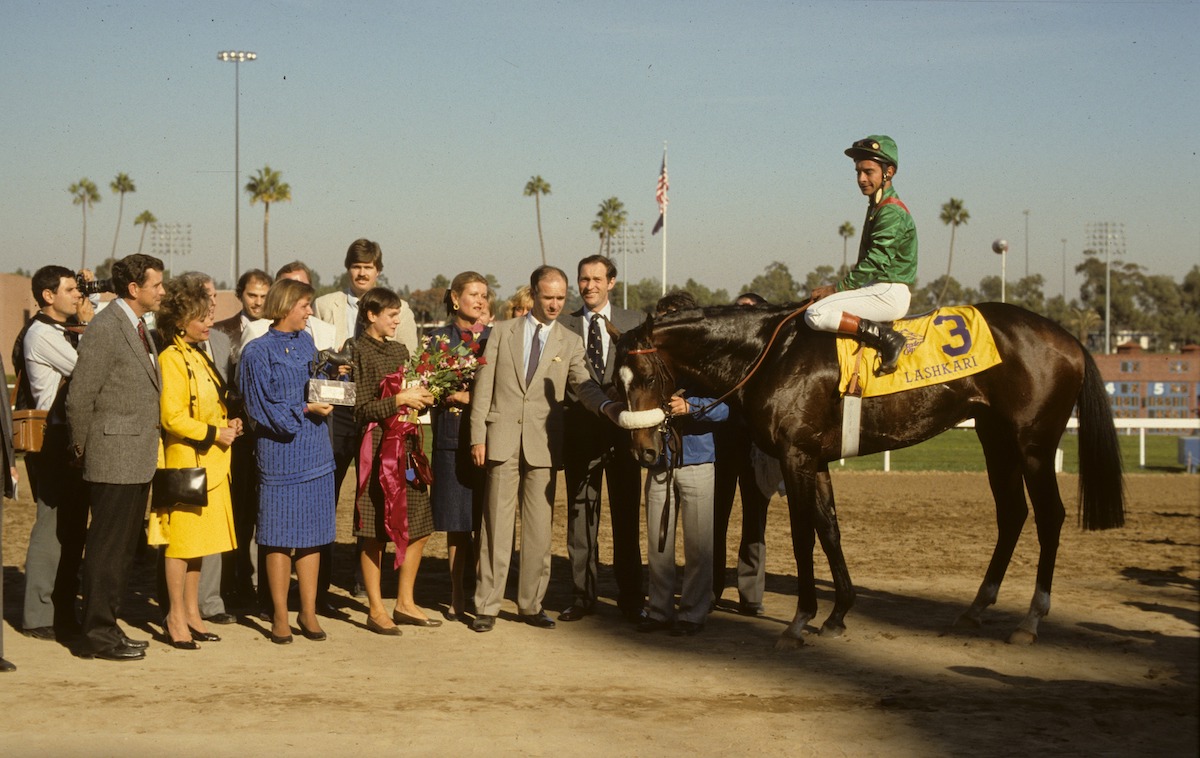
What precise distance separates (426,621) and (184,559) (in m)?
1.38

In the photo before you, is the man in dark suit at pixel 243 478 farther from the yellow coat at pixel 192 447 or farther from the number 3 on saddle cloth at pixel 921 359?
the number 3 on saddle cloth at pixel 921 359

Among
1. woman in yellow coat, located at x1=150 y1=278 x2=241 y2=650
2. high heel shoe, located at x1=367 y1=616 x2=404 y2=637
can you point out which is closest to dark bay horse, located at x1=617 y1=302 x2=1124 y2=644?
high heel shoe, located at x1=367 y1=616 x2=404 y2=637

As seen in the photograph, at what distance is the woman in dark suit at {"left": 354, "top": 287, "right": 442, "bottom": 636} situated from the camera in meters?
6.38

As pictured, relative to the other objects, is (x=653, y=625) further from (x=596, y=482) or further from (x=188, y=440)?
(x=188, y=440)

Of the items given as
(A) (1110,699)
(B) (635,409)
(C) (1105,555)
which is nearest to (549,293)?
(B) (635,409)

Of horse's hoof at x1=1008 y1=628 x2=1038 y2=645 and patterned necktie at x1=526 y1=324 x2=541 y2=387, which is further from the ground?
patterned necktie at x1=526 y1=324 x2=541 y2=387

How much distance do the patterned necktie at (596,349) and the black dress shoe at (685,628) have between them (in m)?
1.49

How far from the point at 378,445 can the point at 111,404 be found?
55.5 inches

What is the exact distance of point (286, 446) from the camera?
6.15 meters

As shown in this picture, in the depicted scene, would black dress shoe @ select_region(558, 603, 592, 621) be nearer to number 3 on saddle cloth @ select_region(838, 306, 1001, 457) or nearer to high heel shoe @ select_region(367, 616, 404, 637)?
high heel shoe @ select_region(367, 616, 404, 637)

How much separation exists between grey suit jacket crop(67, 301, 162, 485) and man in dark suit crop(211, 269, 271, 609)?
3.16ft

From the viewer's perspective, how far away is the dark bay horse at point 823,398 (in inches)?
248

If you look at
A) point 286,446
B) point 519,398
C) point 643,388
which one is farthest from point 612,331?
point 286,446

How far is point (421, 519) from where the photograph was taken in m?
6.55
